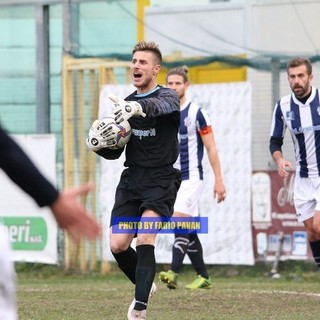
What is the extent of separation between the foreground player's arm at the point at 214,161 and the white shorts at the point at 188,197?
0.30 m

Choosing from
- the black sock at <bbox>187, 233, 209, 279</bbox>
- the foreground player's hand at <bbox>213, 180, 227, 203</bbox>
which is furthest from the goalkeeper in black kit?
the black sock at <bbox>187, 233, 209, 279</bbox>

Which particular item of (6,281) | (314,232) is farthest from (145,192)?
(6,281)

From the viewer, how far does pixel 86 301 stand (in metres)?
10.2

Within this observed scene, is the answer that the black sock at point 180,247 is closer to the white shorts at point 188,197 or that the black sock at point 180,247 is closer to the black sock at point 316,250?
the white shorts at point 188,197

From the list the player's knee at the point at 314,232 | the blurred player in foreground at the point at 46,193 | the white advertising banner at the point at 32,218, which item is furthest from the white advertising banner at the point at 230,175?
the blurred player in foreground at the point at 46,193

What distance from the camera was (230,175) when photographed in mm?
13945

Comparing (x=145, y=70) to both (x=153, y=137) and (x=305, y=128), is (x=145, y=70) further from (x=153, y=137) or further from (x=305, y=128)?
(x=305, y=128)

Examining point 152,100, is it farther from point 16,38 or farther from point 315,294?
point 16,38

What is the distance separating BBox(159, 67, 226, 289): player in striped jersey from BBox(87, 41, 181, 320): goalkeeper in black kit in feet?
10.4

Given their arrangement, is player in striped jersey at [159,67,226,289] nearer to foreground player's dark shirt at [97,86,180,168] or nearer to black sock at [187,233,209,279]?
black sock at [187,233,209,279]

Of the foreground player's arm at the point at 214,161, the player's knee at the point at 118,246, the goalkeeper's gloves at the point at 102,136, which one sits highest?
the goalkeeper's gloves at the point at 102,136

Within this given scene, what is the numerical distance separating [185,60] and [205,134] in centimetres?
343

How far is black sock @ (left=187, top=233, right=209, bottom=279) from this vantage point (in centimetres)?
1166

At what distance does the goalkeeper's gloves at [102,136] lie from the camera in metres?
7.65
